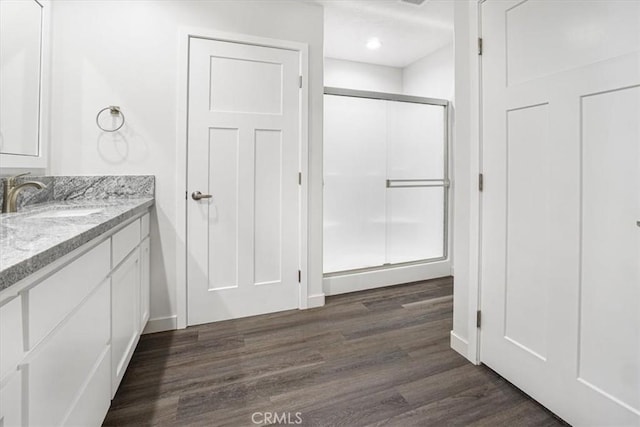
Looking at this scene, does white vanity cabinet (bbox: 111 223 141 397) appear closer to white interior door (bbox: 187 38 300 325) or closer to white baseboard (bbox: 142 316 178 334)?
white baseboard (bbox: 142 316 178 334)

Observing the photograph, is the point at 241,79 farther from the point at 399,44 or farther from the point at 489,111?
the point at 399,44

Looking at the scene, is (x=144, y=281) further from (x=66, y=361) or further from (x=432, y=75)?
(x=432, y=75)

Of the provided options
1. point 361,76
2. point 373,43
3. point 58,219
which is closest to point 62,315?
point 58,219

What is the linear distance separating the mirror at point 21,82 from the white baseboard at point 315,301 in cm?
198

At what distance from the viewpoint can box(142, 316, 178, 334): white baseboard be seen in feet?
7.14

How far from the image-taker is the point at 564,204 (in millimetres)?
1334

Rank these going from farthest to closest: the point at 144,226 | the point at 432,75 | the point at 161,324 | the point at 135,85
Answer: the point at 432,75
the point at 161,324
the point at 135,85
the point at 144,226

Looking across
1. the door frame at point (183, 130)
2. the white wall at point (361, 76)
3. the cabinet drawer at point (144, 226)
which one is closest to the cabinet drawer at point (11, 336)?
the cabinet drawer at point (144, 226)

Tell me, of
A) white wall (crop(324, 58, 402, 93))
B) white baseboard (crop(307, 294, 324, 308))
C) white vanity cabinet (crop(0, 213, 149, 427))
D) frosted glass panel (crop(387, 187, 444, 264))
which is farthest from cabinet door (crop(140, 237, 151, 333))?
white wall (crop(324, 58, 402, 93))

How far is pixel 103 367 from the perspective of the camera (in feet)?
3.99

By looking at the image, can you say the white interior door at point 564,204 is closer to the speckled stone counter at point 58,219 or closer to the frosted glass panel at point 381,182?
the frosted glass panel at point 381,182

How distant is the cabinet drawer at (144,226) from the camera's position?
6.22 ft

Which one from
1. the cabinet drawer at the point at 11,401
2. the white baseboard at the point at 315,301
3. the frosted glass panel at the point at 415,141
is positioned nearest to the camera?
the cabinet drawer at the point at 11,401

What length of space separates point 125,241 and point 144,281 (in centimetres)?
57
